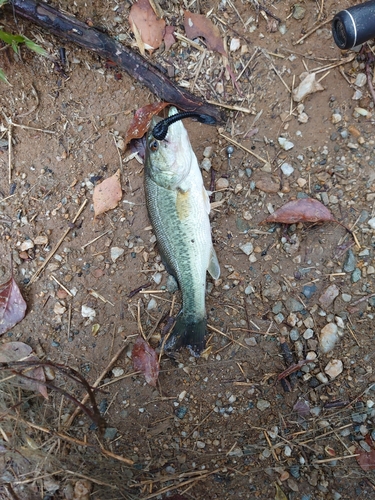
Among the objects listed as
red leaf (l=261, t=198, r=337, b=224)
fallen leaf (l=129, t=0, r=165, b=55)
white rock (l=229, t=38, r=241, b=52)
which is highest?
fallen leaf (l=129, t=0, r=165, b=55)

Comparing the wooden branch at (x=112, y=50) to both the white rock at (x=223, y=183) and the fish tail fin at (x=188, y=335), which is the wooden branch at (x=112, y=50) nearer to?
the white rock at (x=223, y=183)

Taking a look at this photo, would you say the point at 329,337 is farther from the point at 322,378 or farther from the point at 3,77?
the point at 3,77

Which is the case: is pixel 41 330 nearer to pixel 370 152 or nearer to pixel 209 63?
pixel 209 63

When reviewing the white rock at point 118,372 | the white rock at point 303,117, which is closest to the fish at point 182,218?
the white rock at point 118,372

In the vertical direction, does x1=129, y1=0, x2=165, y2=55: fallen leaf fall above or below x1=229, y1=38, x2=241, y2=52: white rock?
above

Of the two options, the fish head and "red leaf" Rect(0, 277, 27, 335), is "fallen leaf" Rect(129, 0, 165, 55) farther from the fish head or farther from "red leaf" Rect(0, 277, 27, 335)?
"red leaf" Rect(0, 277, 27, 335)

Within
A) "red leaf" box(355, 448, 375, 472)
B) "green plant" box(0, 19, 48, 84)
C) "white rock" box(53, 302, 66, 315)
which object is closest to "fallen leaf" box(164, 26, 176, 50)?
"green plant" box(0, 19, 48, 84)
